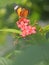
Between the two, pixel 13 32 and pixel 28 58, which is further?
pixel 13 32

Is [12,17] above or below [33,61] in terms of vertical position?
above

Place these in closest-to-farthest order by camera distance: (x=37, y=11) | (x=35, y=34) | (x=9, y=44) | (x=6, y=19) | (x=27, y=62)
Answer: (x=27, y=62) < (x=35, y=34) < (x=9, y=44) < (x=6, y=19) < (x=37, y=11)

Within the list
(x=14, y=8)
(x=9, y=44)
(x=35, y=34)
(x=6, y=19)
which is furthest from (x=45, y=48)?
(x=6, y=19)

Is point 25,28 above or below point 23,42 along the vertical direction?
above

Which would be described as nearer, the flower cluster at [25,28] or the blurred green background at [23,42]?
the blurred green background at [23,42]

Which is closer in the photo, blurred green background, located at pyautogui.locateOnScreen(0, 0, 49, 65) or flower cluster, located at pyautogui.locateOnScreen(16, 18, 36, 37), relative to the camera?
blurred green background, located at pyautogui.locateOnScreen(0, 0, 49, 65)

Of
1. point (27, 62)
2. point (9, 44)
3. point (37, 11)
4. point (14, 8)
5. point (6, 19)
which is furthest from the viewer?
point (37, 11)

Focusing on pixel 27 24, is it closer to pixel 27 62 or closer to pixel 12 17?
pixel 12 17

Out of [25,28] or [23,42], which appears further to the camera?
[25,28]
